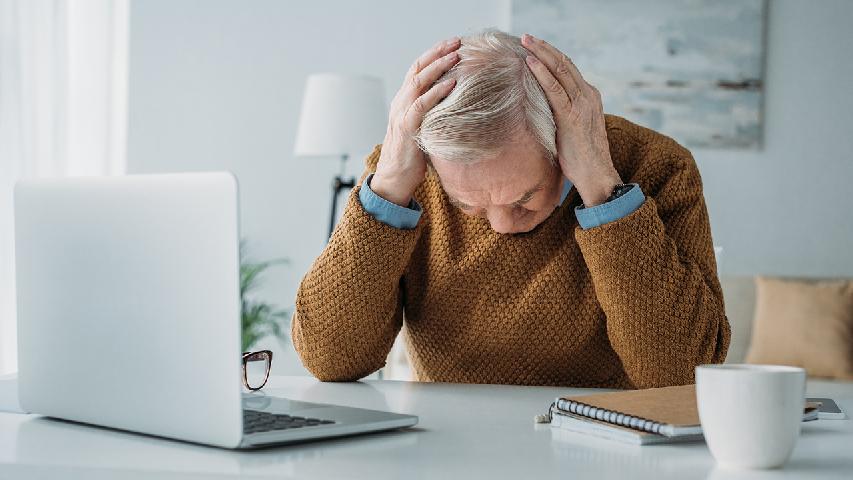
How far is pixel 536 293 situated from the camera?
1.41 m

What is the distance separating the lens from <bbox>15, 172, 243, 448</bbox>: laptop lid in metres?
0.76

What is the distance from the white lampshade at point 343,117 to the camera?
345 cm

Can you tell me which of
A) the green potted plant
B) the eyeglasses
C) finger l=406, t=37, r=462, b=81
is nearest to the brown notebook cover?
the eyeglasses

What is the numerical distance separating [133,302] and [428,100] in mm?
506

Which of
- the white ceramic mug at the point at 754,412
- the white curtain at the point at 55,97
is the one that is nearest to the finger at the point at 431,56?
the white ceramic mug at the point at 754,412

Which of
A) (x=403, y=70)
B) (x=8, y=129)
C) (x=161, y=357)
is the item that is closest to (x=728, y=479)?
(x=161, y=357)

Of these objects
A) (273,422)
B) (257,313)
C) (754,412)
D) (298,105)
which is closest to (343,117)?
Result: (298,105)

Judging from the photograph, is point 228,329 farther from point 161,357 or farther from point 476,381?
point 476,381

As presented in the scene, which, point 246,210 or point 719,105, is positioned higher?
point 719,105

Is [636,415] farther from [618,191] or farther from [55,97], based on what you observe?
[55,97]

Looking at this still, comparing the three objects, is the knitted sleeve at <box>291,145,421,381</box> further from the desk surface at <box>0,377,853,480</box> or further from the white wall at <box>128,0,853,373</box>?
the white wall at <box>128,0,853,373</box>

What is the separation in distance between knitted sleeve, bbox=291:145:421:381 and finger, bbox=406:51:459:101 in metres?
0.19

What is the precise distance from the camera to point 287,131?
4.00m

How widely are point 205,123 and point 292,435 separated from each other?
11.0 ft
